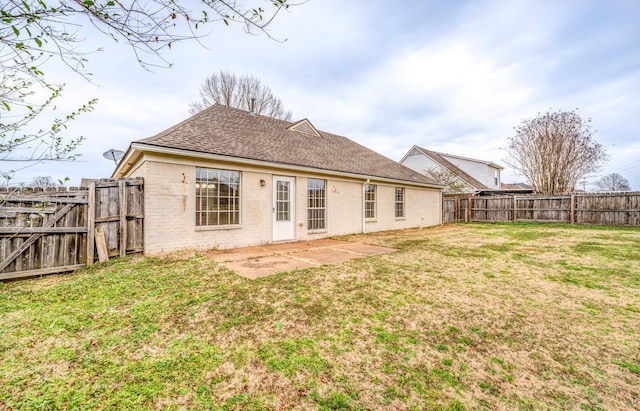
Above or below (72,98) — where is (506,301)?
below

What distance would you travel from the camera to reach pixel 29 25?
1.73 meters

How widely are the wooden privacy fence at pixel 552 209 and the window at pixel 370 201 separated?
32.1 ft

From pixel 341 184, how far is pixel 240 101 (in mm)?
15426

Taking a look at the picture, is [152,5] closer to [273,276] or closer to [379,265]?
[273,276]

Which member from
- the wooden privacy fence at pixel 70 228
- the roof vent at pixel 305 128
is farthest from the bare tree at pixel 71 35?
the roof vent at pixel 305 128

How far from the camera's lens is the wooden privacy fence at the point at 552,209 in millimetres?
13875

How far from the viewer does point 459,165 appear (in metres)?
26.2

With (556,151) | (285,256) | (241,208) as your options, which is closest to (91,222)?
(241,208)

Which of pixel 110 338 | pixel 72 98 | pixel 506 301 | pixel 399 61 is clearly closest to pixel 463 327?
pixel 506 301

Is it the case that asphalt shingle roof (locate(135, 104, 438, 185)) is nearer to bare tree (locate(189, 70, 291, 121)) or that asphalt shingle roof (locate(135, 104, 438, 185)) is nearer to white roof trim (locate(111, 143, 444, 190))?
white roof trim (locate(111, 143, 444, 190))

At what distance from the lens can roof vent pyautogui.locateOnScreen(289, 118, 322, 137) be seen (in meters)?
12.6

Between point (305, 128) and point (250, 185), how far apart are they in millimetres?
6331

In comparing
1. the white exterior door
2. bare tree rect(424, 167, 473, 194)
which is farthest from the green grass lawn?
bare tree rect(424, 167, 473, 194)

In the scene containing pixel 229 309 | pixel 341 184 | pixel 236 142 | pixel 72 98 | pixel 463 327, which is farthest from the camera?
pixel 341 184
